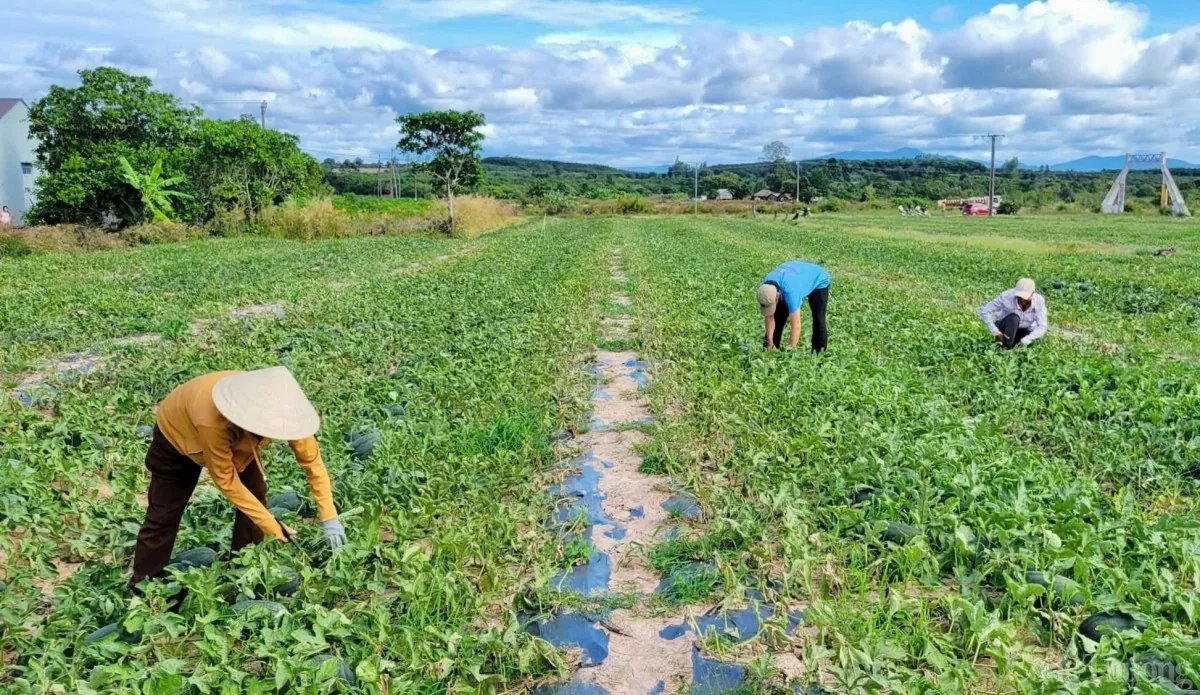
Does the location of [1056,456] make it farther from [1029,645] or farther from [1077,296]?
[1077,296]

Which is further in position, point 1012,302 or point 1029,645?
point 1012,302

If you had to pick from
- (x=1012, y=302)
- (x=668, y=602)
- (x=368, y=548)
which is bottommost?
(x=668, y=602)

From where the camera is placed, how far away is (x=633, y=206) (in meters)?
64.6

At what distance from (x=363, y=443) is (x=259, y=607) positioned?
7.81ft

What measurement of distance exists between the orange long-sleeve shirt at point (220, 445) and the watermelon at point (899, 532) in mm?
2906

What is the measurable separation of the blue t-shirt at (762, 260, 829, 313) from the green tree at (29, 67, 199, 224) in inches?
1180

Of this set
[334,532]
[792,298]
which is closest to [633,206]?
[792,298]

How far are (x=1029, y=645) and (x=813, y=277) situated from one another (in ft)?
17.3

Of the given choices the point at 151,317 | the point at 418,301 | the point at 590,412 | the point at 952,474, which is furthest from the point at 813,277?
the point at 151,317

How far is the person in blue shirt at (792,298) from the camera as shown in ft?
26.4

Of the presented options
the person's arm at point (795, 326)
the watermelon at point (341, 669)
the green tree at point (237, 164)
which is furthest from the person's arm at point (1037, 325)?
the green tree at point (237, 164)

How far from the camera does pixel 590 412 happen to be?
7.33 meters

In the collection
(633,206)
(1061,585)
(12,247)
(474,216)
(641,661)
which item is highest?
(633,206)

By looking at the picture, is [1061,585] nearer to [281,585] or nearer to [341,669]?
[341,669]
